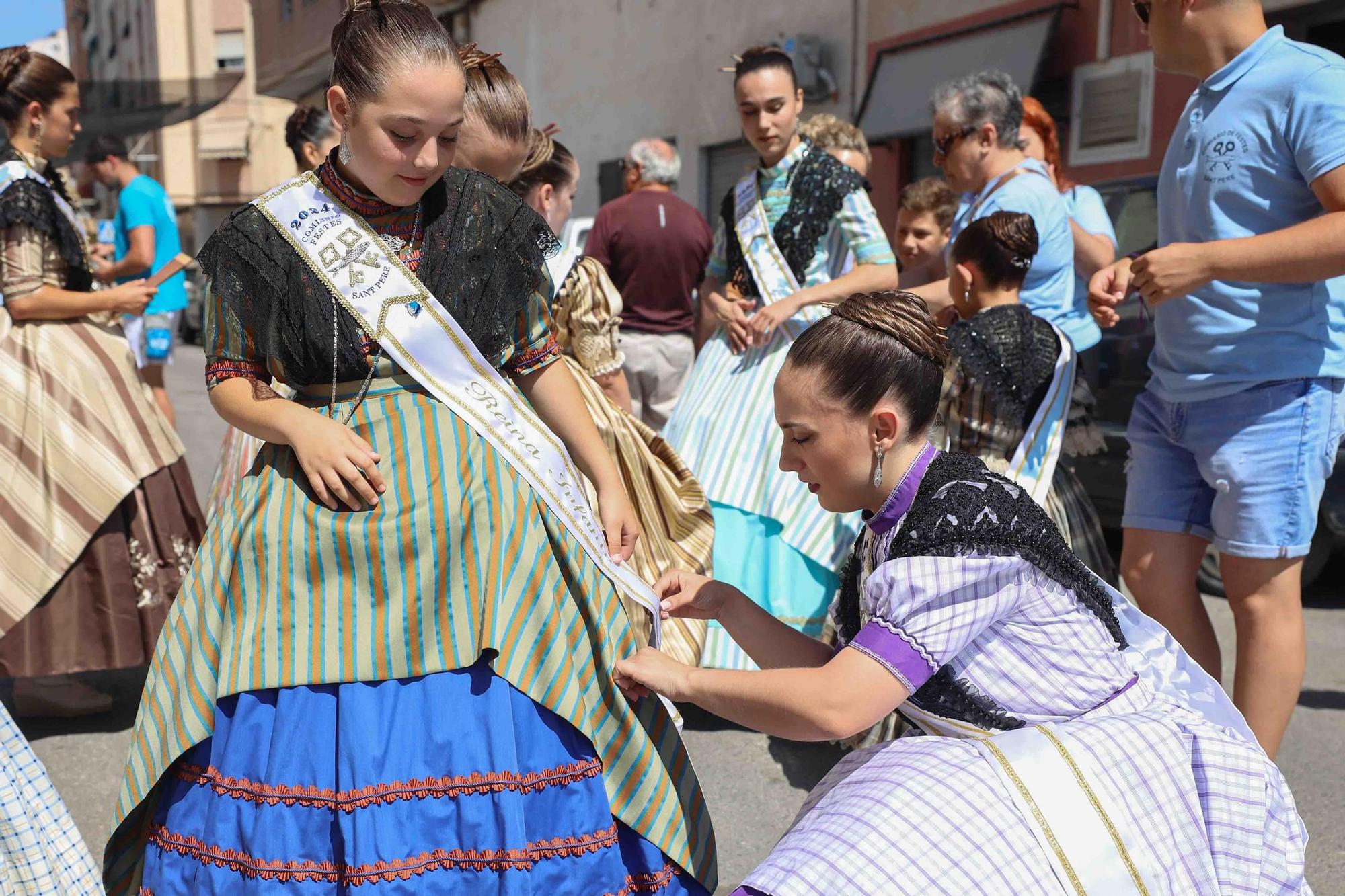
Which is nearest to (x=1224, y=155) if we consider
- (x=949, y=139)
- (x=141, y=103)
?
(x=949, y=139)

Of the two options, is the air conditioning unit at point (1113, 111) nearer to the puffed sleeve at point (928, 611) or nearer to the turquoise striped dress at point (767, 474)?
the turquoise striped dress at point (767, 474)

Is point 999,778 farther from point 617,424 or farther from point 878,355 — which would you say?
point 617,424

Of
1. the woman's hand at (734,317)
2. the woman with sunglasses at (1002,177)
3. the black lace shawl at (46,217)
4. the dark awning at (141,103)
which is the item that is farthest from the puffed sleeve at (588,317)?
the dark awning at (141,103)

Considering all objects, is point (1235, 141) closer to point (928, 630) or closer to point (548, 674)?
point (928, 630)

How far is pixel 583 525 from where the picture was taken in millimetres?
1837

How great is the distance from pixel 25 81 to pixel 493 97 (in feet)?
5.21

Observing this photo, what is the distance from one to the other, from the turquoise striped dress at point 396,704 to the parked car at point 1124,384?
348cm

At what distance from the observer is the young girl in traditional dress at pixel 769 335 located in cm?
350

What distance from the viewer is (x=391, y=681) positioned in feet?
5.43

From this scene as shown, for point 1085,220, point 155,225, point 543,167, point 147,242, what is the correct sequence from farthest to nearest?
1. point 155,225
2. point 147,242
3. point 1085,220
4. point 543,167

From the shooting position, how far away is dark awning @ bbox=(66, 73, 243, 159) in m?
12.8

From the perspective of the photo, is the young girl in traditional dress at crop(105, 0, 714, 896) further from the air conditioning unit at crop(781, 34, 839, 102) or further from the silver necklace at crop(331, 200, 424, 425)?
the air conditioning unit at crop(781, 34, 839, 102)

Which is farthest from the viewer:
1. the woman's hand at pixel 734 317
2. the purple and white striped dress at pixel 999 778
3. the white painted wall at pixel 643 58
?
the white painted wall at pixel 643 58

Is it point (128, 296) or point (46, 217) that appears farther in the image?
point (128, 296)
